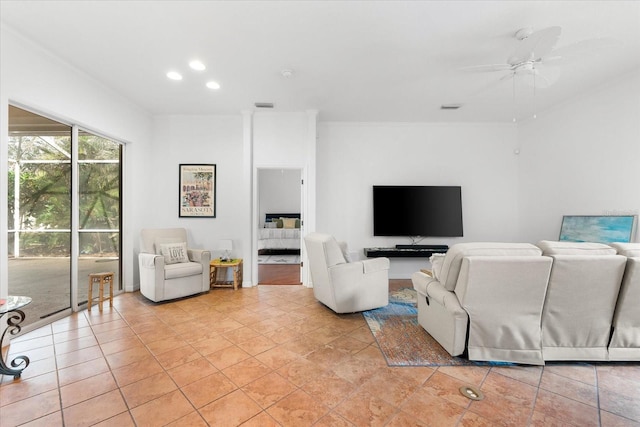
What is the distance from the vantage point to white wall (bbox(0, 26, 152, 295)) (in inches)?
98.2

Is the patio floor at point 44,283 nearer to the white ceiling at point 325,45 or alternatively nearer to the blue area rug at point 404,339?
the white ceiling at point 325,45

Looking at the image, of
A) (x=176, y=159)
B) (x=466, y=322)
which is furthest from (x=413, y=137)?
(x=176, y=159)

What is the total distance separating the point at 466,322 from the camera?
7.17 feet

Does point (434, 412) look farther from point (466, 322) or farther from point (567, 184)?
point (567, 184)

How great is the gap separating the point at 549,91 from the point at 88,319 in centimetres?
675

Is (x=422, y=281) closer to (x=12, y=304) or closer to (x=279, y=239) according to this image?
(x=12, y=304)

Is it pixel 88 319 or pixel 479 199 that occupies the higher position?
pixel 479 199

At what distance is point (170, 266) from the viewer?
3830 millimetres

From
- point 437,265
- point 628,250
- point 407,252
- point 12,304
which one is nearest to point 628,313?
point 628,250

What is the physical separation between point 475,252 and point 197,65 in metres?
3.45

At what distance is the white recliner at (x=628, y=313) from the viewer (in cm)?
201

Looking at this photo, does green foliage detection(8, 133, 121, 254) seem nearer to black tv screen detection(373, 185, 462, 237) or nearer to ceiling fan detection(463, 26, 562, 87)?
black tv screen detection(373, 185, 462, 237)

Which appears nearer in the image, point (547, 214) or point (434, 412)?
point (434, 412)

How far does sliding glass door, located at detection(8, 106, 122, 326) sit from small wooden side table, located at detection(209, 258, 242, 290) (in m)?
1.44
